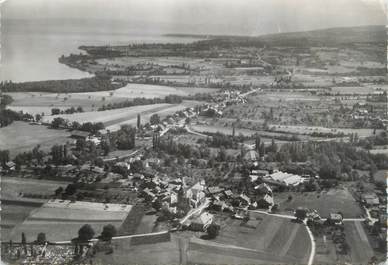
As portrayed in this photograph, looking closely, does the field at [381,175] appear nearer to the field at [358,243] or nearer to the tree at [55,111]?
the field at [358,243]

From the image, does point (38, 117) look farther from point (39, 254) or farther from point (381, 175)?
point (381, 175)

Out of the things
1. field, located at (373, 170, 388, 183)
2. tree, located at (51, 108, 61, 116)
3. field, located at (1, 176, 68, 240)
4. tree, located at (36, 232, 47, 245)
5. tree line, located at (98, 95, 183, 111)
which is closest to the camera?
tree, located at (36, 232, 47, 245)

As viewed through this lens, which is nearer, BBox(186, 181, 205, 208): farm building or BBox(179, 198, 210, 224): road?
BBox(179, 198, 210, 224): road

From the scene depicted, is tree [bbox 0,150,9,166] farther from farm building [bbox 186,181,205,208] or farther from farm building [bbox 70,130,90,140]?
farm building [bbox 186,181,205,208]

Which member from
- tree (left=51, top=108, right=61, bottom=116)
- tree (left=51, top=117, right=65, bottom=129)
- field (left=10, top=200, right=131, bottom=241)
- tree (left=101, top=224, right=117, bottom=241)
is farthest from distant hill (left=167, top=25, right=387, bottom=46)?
tree (left=101, top=224, right=117, bottom=241)

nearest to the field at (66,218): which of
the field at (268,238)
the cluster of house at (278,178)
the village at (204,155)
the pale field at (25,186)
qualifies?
the village at (204,155)

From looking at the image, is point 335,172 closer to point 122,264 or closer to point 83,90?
point 122,264

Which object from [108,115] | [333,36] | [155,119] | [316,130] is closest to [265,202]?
[316,130]
